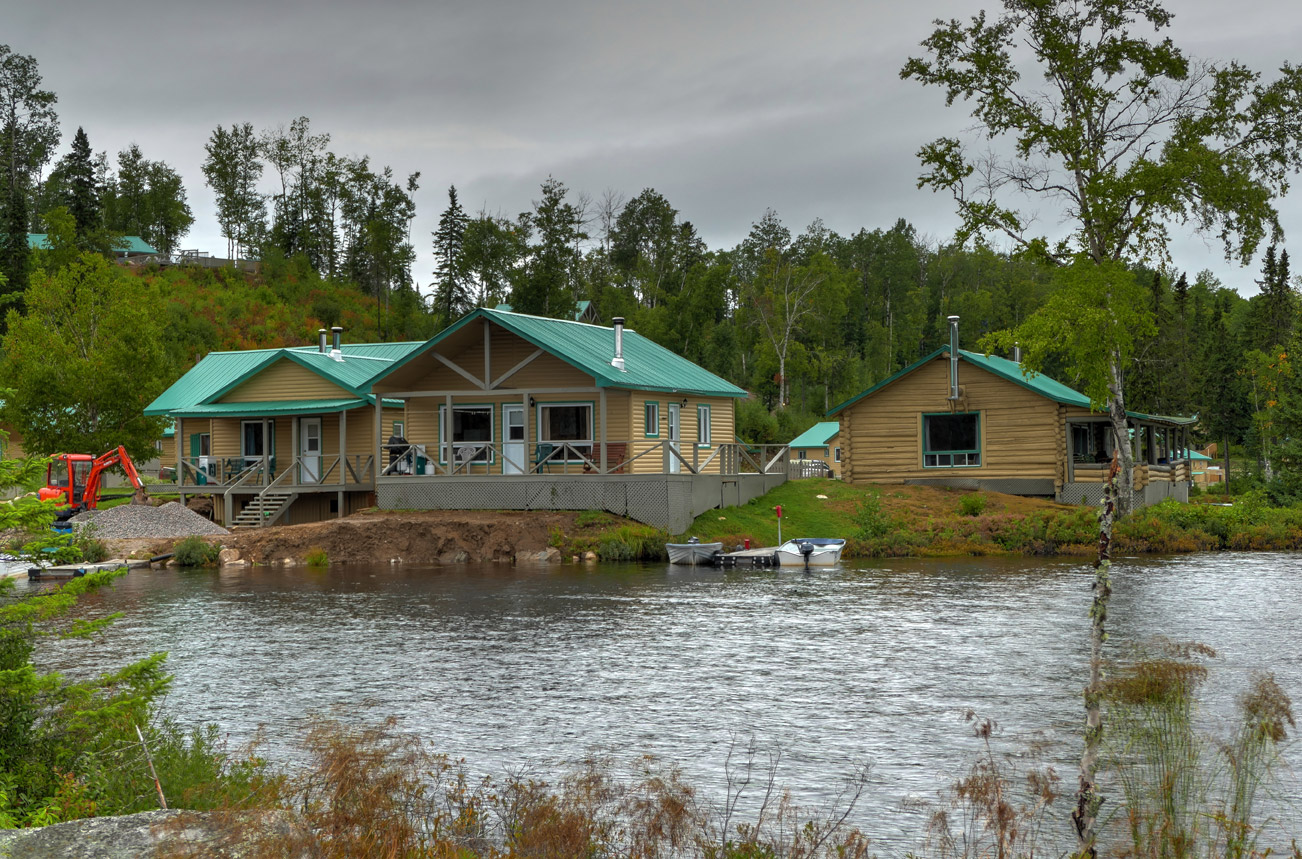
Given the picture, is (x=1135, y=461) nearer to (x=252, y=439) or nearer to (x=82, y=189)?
(x=252, y=439)

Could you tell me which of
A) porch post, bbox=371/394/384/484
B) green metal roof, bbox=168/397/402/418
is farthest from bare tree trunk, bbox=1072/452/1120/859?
green metal roof, bbox=168/397/402/418

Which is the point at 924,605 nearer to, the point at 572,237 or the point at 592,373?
the point at 592,373

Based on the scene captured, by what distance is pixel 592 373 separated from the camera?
3594 cm

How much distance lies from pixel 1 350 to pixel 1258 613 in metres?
53.1

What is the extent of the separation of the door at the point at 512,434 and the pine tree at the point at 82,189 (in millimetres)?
44609

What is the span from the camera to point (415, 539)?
35.2m

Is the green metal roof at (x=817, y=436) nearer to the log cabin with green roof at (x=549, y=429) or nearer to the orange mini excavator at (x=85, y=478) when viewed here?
→ the log cabin with green roof at (x=549, y=429)

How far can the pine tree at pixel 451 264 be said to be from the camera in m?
85.1

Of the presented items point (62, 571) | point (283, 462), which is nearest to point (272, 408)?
point (283, 462)

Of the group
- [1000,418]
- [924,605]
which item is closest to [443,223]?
[1000,418]

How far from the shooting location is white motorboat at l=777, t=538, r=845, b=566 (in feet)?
106

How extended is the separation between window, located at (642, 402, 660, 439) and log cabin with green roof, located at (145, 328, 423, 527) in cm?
922

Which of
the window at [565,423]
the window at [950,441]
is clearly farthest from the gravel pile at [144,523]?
the window at [950,441]

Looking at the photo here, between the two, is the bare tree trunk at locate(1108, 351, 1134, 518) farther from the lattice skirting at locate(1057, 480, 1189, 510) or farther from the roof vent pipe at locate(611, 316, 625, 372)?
the roof vent pipe at locate(611, 316, 625, 372)
